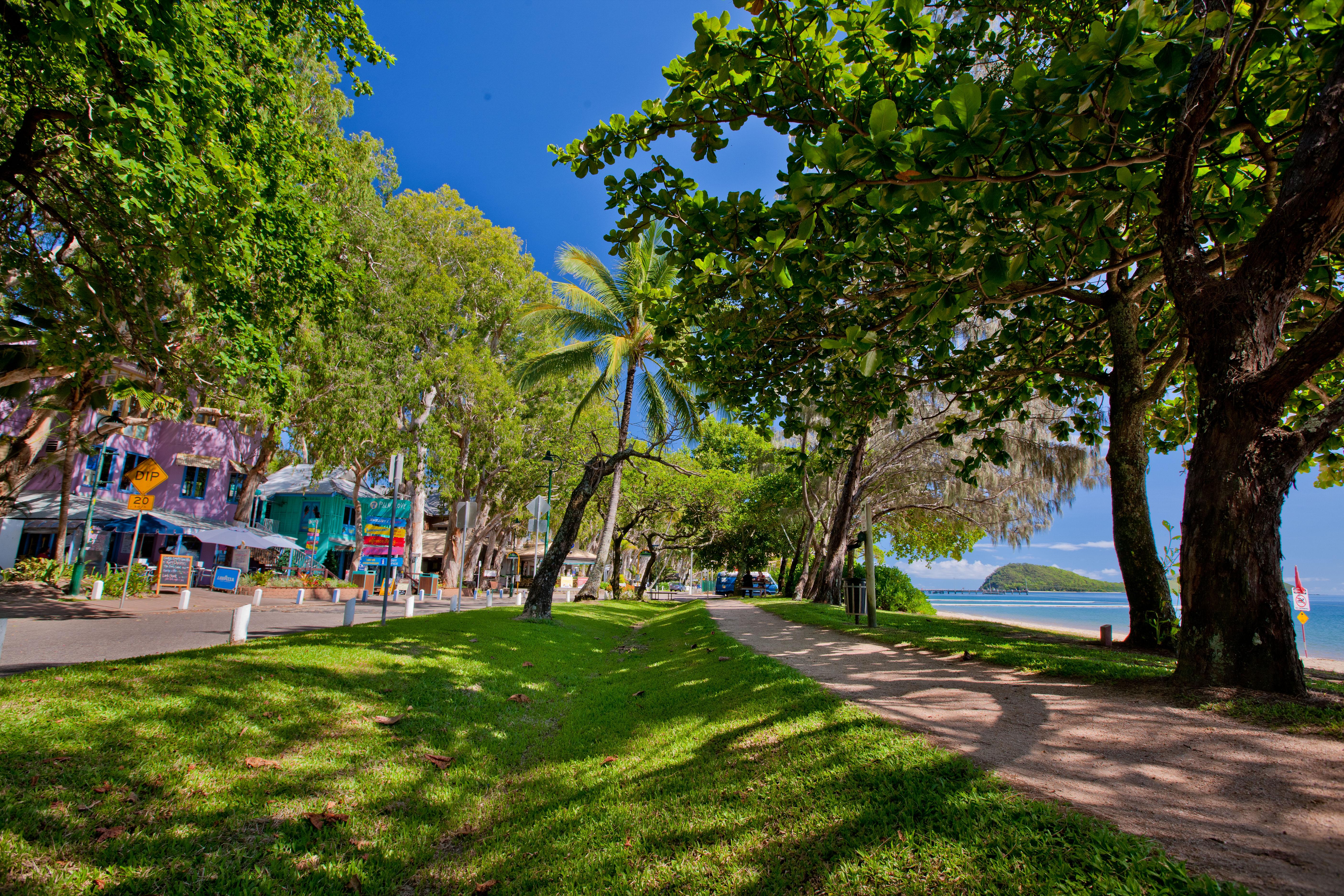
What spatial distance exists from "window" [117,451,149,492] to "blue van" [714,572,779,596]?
31.7m

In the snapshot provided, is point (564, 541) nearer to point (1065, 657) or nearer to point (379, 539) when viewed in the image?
point (379, 539)

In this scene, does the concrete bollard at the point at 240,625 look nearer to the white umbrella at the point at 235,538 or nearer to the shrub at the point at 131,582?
the shrub at the point at 131,582

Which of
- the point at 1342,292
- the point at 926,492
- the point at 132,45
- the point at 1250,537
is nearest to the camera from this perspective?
the point at 1250,537

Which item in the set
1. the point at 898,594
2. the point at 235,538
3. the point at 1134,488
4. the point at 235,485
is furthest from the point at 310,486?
the point at 1134,488

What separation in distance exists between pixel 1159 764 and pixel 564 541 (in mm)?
11334

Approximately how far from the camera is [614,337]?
847 inches

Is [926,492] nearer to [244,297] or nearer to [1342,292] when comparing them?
[1342,292]

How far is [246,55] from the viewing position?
9477 mm

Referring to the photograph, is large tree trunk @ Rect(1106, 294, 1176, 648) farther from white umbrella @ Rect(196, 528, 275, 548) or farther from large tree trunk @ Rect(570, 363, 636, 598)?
white umbrella @ Rect(196, 528, 275, 548)

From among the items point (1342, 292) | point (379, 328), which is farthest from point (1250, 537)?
point (379, 328)

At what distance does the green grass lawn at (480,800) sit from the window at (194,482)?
28.1 m

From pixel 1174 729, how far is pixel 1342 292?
8.59m

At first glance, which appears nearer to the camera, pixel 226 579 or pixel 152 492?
pixel 226 579

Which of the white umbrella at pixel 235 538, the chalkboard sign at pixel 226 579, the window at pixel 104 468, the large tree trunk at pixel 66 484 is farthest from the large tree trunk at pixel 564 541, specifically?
the window at pixel 104 468
